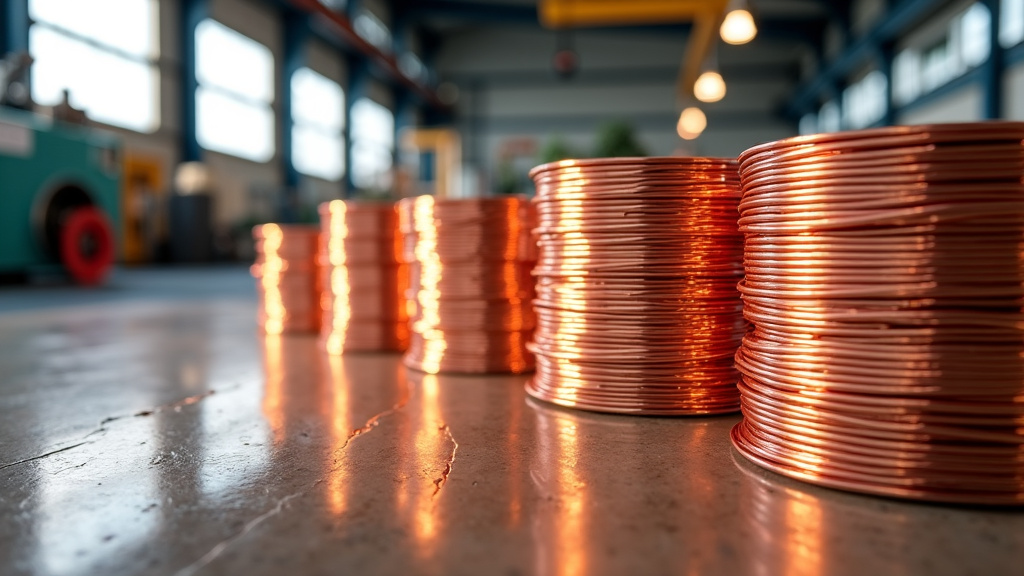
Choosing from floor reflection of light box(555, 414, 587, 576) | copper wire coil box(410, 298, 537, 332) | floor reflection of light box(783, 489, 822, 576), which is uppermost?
copper wire coil box(410, 298, 537, 332)

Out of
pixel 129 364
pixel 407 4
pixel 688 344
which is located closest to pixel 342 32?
pixel 407 4

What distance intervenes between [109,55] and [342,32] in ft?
22.8

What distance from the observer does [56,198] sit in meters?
8.34

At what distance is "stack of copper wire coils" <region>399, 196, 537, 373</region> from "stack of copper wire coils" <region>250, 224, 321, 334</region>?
4.58 ft

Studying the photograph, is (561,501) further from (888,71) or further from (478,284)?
(888,71)

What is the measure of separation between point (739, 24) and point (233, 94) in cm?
1202

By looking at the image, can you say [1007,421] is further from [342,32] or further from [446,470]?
[342,32]

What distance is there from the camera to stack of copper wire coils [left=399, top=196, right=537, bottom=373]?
2.89 metres

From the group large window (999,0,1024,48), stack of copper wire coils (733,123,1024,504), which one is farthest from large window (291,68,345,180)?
stack of copper wire coils (733,123,1024,504)

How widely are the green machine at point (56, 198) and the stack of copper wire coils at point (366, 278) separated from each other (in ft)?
19.7

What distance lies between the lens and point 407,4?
2370cm

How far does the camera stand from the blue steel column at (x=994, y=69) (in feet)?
37.4

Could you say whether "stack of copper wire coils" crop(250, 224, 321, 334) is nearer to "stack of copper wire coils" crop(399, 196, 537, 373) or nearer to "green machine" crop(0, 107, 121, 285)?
"stack of copper wire coils" crop(399, 196, 537, 373)

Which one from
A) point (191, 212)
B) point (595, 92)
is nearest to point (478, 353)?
point (191, 212)
